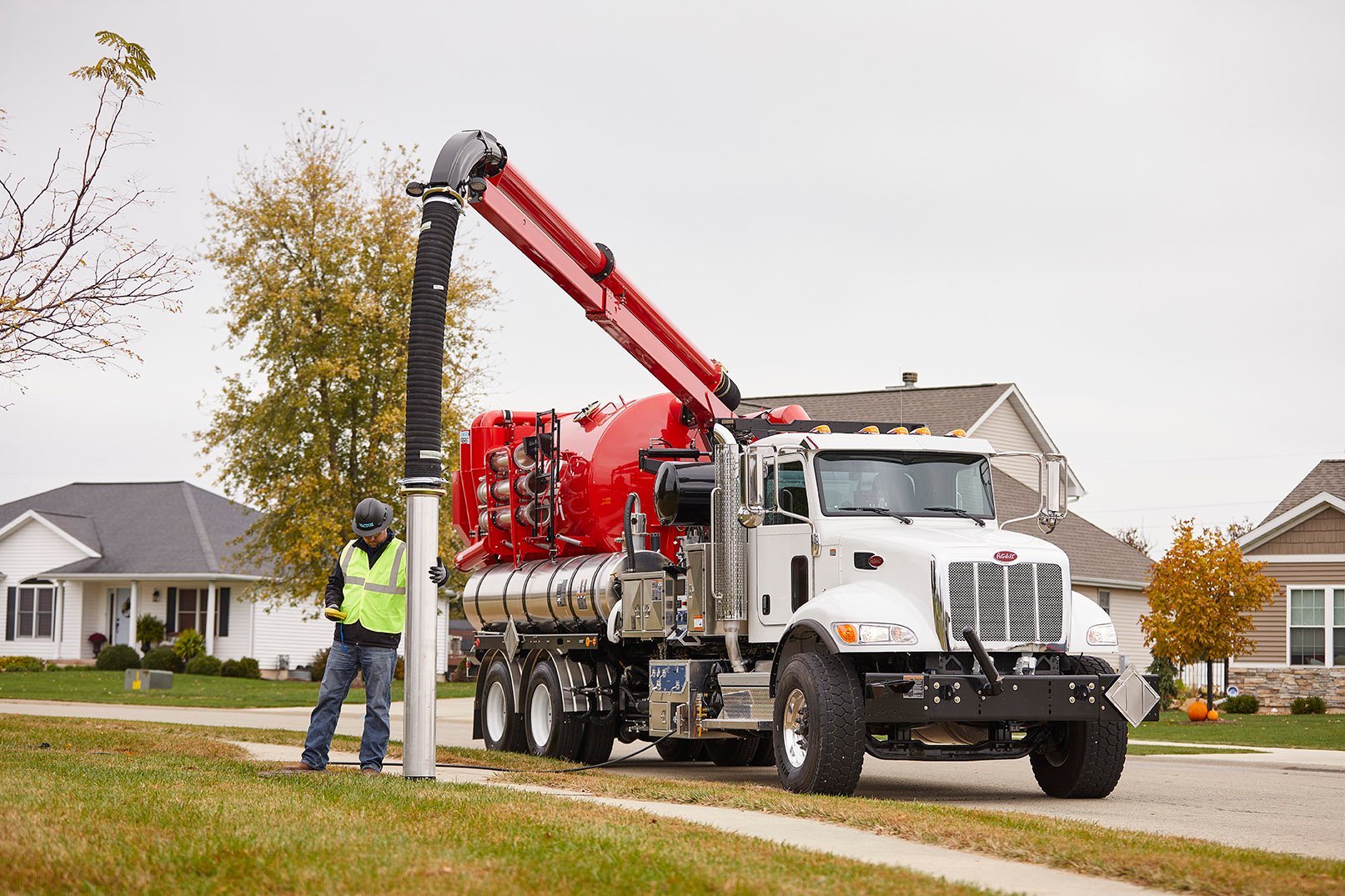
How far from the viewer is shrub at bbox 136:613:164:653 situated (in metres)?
47.2

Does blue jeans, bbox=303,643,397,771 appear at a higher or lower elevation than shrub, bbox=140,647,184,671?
higher

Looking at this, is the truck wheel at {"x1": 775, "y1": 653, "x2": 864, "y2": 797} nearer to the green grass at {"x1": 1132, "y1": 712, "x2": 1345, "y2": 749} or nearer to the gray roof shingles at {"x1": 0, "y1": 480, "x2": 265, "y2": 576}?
the green grass at {"x1": 1132, "y1": 712, "x2": 1345, "y2": 749}

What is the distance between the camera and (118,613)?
163 ft

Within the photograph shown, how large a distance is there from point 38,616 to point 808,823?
44803 millimetres

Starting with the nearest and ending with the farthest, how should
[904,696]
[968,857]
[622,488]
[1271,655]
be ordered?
[968,857], [904,696], [622,488], [1271,655]

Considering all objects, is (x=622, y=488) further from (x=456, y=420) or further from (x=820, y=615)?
(x=456, y=420)

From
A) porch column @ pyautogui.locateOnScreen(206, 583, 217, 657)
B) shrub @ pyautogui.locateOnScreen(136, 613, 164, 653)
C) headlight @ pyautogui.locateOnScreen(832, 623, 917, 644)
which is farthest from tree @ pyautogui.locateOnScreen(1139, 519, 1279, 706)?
shrub @ pyautogui.locateOnScreen(136, 613, 164, 653)

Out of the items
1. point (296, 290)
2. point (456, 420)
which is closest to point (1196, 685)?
point (456, 420)

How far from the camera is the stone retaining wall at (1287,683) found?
33562mm

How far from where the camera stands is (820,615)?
12.6 m

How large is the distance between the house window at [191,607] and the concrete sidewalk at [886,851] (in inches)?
1520

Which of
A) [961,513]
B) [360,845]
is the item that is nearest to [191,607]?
[961,513]

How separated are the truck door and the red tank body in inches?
86.0

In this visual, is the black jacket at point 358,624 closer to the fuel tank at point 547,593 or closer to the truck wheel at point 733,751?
the fuel tank at point 547,593
